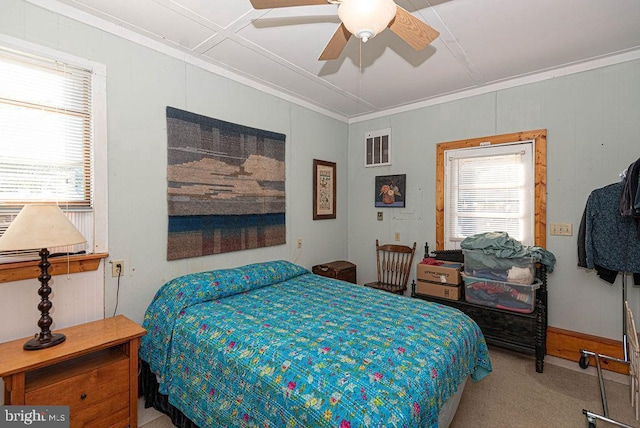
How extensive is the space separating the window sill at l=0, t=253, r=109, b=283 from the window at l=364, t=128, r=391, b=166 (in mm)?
3151

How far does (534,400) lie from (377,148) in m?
3.03

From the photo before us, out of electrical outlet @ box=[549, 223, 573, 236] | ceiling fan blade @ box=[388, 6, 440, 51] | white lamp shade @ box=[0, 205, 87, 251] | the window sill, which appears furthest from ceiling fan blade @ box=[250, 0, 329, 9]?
electrical outlet @ box=[549, 223, 573, 236]

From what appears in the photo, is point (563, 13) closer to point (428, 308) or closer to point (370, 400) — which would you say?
point (428, 308)

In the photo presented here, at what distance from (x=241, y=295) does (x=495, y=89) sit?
3.25 metres

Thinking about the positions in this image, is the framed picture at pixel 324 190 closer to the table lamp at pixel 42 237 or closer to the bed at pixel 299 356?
the bed at pixel 299 356

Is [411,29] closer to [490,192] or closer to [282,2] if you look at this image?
[282,2]

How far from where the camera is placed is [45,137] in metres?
1.96

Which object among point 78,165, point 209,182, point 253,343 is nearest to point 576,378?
point 253,343

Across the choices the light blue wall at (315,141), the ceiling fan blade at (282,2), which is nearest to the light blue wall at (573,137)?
the light blue wall at (315,141)

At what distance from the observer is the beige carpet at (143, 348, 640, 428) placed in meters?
2.02

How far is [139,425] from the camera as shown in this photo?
200 centimetres

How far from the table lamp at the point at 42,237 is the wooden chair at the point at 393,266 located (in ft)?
9.80

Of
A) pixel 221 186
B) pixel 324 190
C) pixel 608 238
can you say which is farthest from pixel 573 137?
pixel 221 186

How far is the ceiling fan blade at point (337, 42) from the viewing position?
67.3 inches
